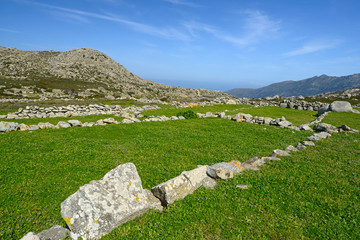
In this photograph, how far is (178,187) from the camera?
8.38 m

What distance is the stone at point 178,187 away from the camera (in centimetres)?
805

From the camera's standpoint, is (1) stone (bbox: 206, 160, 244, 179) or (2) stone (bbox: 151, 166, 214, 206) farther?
(1) stone (bbox: 206, 160, 244, 179)

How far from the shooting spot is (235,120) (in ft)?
93.1

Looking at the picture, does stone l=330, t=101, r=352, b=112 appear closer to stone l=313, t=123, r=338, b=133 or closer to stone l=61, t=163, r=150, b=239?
stone l=313, t=123, r=338, b=133

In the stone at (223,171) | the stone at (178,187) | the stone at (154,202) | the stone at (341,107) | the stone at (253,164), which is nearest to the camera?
the stone at (154,202)

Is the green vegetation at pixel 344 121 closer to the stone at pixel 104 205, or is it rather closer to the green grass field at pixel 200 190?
the green grass field at pixel 200 190

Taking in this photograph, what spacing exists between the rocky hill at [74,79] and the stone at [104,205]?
64.1 m

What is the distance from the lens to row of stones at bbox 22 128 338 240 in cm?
630

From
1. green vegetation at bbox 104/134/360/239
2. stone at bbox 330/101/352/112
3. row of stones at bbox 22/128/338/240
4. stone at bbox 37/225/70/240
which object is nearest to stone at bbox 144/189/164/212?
row of stones at bbox 22/128/338/240

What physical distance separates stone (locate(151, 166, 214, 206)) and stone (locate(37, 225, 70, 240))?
11.7 feet

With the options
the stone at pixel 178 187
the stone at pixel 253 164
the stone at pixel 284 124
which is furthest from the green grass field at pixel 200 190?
the stone at pixel 284 124

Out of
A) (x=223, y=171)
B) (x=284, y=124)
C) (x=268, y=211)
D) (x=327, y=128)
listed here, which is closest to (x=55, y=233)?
(x=223, y=171)

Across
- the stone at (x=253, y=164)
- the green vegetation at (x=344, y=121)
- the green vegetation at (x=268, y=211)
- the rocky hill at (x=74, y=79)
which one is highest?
the rocky hill at (x=74, y=79)

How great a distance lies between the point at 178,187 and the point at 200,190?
1286 millimetres
